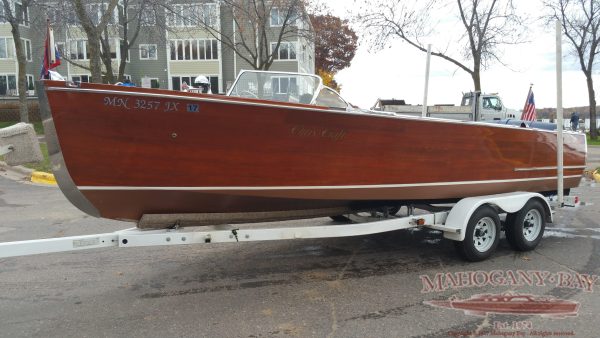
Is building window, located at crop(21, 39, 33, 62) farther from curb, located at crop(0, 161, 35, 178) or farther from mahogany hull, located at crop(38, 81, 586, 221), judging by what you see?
mahogany hull, located at crop(38, 81, 586, 221)

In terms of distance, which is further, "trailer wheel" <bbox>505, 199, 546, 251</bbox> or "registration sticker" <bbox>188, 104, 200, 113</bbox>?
"trailer wheel" <bbox>505, 199, 546, 251</bbox>

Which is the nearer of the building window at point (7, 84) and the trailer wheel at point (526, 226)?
the trailer wheel at point (526, 226)

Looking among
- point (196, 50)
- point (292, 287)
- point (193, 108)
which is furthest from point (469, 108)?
point (196, 50)

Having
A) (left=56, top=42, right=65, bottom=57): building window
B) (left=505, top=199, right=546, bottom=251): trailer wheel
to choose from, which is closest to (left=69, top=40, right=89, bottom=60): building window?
(left=56, top=42, right=65, bottom=57): building window

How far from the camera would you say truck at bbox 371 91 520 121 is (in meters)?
17.0

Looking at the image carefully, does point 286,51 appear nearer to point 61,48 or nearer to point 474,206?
point 61,48

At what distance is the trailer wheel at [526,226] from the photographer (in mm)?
5641

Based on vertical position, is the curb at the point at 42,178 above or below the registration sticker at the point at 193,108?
below

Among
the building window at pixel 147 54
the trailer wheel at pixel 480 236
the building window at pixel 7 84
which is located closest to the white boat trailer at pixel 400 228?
the trailer wheel at pixel 480 236

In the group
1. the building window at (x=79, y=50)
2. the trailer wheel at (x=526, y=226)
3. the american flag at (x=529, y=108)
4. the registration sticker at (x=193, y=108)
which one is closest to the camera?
the registration sticker at (x=193, y=108)

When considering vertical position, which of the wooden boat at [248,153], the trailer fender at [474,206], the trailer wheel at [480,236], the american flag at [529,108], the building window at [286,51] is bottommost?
the trailer wheel at [480,236]

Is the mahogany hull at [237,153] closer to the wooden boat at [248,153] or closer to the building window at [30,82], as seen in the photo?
the wooden boat at [248,153]

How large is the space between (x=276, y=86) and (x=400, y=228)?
1.98m

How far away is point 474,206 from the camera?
5.19 m
